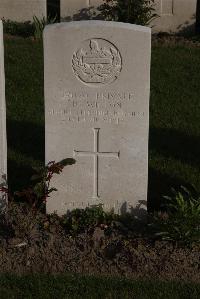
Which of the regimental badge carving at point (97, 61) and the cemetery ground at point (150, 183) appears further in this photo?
the regimental badge carving at point (97, 61)

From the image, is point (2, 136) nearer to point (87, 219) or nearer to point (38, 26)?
point (87, 219)

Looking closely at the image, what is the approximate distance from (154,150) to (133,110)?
2.26 metres

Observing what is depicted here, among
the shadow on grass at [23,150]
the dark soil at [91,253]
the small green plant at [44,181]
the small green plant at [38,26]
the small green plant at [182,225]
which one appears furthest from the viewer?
the small green plant at [38,26]

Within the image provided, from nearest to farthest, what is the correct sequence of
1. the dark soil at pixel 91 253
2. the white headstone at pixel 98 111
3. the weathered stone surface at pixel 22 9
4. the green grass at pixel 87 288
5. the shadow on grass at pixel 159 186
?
the green grass at pixel 87 288, the dark soil at pixel 91 253, the white headstone at pixel 98 111, the shadow on grass at pixel 159 186, the weathered stone surface at pixel 22 9

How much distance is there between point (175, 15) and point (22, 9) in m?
3.36

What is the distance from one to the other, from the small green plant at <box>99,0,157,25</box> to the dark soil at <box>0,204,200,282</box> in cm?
758

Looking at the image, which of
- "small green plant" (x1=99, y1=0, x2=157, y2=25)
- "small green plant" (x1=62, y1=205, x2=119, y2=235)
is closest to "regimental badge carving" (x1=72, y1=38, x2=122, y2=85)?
"small green plant" (x1=62, y1=205, x2=119, y2=235)

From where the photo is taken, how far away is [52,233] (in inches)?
221

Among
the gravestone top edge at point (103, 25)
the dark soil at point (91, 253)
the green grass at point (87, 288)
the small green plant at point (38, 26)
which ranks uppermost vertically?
the small green plant at point (38, 26)

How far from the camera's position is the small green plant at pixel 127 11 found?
1241 centimetres

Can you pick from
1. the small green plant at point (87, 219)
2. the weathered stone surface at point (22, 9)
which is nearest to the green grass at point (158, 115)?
the small green plant at point (87, 219)

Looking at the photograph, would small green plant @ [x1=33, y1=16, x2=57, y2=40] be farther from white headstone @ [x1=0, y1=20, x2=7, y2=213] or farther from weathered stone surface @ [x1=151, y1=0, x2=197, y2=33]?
white headstone @ [x1=0, y1=20, x2=7, y2=213]

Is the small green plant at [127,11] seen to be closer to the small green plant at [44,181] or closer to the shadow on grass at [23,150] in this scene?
the shadow on grass at [23,150]

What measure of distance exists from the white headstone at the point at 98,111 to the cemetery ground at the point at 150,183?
33cm
